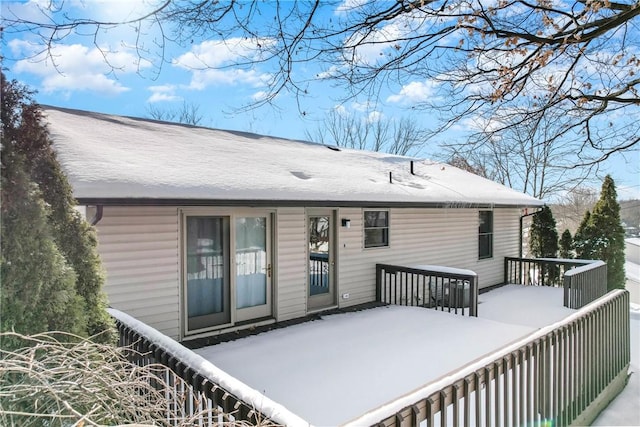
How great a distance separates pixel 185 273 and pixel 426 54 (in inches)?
176

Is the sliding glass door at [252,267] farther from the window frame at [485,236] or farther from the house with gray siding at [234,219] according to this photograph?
the window frame at [485,236]

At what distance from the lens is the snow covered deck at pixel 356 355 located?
3938 millimetres

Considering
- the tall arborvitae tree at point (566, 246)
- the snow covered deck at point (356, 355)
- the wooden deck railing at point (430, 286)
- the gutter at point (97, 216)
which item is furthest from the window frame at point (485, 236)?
the gutter at point (97, 216)

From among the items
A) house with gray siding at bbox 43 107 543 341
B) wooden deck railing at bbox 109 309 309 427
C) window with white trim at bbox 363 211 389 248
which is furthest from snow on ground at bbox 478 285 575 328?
wooden deck railing at bbox 109 309 309 427

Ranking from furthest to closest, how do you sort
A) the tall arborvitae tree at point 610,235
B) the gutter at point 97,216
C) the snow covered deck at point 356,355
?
the tall arborvitae tree at point 610,235, the gutter at point 97,216, the snow covered deck at point 356,355

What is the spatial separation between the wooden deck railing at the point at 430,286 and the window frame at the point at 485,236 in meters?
3.04

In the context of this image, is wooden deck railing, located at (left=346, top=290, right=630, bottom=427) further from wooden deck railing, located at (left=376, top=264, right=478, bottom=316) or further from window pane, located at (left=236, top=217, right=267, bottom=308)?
window pane, located at (left=236, top=217, right=267, bottom=308)

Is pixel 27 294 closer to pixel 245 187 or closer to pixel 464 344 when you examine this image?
pixel 245 187

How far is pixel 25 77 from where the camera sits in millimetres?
3545

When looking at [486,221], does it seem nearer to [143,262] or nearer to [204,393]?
[143,262]

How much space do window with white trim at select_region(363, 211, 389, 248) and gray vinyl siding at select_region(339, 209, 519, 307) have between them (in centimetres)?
12

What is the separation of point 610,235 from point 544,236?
1.81 meters

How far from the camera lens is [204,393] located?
2715mm

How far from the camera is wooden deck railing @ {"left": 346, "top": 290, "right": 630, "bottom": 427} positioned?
2444mm
